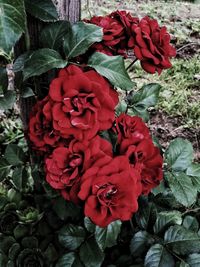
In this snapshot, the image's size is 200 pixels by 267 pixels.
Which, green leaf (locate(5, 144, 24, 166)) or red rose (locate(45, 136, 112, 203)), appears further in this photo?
green leaf (locate(5, 144, 24, 166))

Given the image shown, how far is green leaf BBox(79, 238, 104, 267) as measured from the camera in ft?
4.07

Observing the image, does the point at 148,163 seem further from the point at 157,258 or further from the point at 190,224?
the point at 190,224

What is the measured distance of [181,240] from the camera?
1.23m

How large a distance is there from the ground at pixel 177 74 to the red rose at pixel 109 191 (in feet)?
3.15

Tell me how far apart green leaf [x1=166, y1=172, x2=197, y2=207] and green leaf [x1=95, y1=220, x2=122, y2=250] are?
0.21 m

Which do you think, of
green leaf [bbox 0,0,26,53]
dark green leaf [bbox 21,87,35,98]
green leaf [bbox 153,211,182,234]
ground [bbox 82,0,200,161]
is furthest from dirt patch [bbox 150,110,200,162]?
green leaf [bbox 0,0,26,53]

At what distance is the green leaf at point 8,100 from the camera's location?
112cm

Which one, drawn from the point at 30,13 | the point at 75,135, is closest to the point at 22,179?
the point at 75,135

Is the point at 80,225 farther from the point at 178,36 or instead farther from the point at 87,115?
the point at 178,36

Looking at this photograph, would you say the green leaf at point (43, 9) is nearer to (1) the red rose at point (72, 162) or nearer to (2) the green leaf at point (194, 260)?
(1) the red rose at point (72, 162)

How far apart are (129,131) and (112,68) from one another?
177 millimetres

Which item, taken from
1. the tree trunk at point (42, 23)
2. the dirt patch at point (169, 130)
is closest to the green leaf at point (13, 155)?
A: the tree trunk at point (42, 23)

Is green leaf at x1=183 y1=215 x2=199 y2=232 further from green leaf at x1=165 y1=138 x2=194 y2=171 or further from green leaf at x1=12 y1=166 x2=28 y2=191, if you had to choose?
green leaf at x1=12 y1=166 x2=28 y2=191

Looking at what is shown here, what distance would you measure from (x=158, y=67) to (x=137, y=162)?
0.28 m
